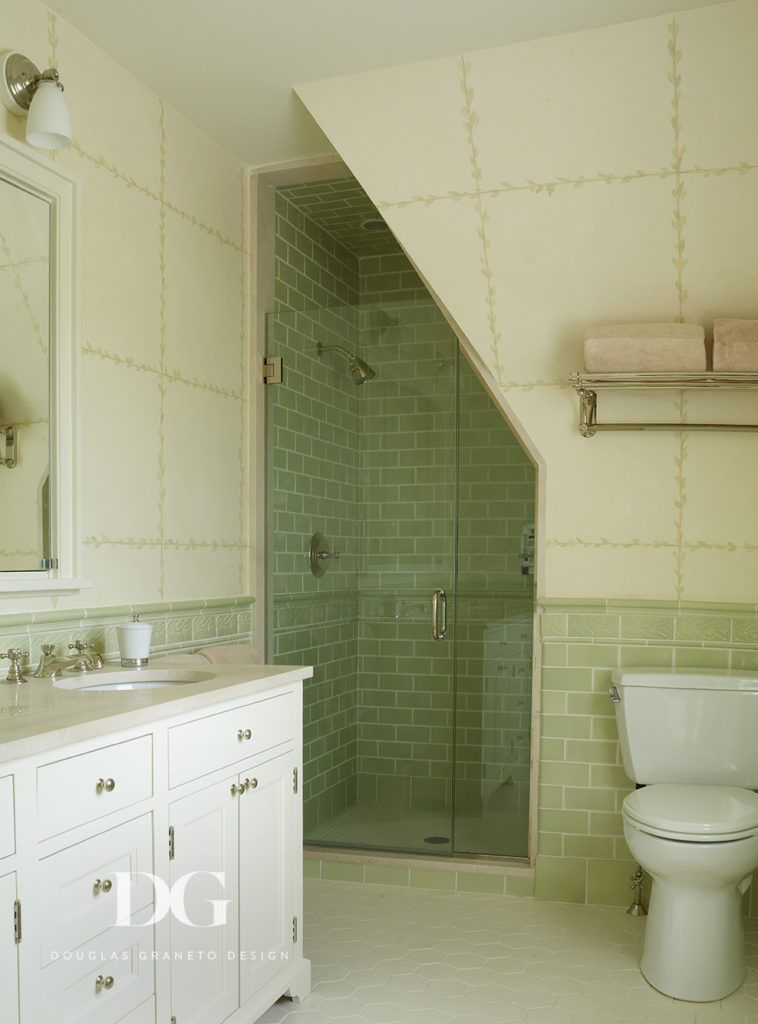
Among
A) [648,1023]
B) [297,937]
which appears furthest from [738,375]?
[297,937]

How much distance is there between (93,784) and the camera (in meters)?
1.55

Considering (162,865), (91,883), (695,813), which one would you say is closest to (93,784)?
(91,883)

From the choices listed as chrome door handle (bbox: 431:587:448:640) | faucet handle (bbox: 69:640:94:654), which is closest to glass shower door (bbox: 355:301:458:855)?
chrome door handle (bbox: 431:587:448:640)

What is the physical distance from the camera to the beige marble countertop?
4.69 feet

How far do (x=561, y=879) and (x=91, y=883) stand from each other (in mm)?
1798

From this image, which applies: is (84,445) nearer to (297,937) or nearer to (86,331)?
(86,331)

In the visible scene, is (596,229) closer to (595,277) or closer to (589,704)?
(595,277)

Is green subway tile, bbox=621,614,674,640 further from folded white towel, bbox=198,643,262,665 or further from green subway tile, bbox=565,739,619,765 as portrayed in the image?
folded white towel, bbox=198,643,262,665

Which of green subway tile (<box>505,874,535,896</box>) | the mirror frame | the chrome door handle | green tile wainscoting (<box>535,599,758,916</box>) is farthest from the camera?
the chrome door handle

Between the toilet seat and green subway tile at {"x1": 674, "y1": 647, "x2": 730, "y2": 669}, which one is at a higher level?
green subway tile at {"x1": 674, "y1": 647, "x2": 730, "y2": 669}

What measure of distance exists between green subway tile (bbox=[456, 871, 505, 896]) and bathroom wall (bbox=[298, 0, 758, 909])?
5cm

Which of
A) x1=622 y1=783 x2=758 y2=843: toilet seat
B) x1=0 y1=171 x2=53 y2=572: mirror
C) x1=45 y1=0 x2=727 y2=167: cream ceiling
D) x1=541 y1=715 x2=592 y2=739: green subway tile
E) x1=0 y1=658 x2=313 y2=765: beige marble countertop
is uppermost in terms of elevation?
x1=45 y1=0 x2=727 y2=167: cream ceiling

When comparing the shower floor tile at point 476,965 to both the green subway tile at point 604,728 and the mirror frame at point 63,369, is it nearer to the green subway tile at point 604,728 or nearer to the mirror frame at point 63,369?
the green subway tile at point 604,728

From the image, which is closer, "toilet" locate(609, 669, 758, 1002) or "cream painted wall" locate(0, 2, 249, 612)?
"toilet" locate(609, 669, 758, 1002)
